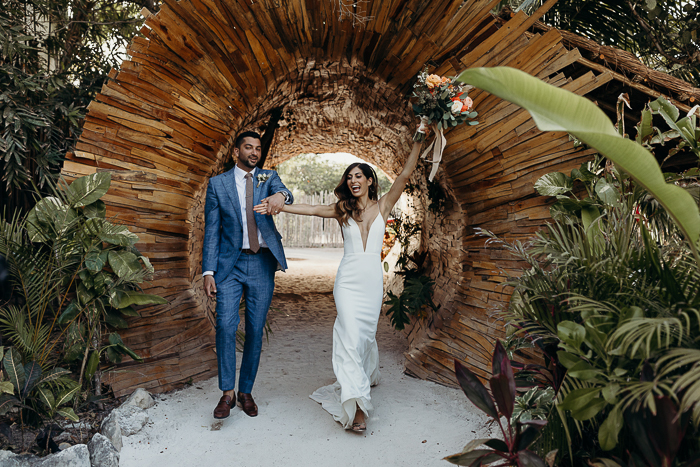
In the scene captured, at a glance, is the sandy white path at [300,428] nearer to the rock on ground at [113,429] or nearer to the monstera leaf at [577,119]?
the rock on ground at [113,429]

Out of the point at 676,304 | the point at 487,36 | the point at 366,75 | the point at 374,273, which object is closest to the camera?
the point at 676,304

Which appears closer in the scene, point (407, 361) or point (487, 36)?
point (487, 36)

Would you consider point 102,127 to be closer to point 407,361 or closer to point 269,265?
point 269,265

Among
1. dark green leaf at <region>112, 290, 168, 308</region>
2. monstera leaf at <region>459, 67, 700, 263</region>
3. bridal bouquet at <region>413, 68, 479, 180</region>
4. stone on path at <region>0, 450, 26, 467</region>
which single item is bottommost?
stone on path at <region>0, 450, 26, 467</region>

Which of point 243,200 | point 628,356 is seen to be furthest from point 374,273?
point 628,356

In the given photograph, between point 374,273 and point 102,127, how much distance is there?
7.25ft

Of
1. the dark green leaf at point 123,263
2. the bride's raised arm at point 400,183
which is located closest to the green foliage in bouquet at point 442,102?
the bride's raised arm at point 400,183

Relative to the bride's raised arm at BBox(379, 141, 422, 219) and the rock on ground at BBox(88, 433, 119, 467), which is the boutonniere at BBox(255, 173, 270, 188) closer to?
the bride's raised arm at BBox(379, 141, 422, 219)

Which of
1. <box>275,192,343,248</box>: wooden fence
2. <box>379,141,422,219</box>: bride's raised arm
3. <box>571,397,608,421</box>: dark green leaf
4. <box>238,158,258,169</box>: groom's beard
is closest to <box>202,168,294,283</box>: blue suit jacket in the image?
<box>238,158,258,169</box>: groom's beard

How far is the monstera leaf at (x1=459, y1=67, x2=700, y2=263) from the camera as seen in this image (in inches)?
48.7

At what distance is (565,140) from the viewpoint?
293 centimetres

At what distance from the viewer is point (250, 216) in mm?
2863

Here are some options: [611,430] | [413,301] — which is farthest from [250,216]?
[611,430]

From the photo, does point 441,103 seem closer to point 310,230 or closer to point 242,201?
point 242,201
